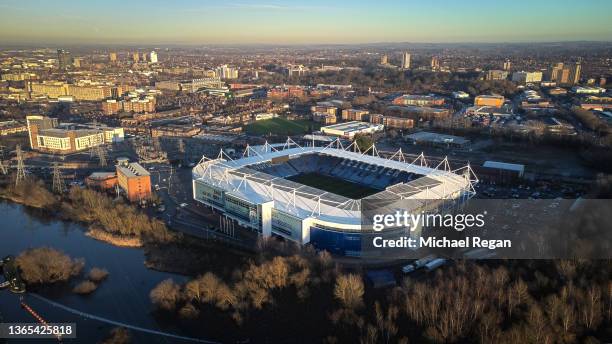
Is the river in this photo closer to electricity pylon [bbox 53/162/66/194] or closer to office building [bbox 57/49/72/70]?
electricity pylon [bbox 53/162/66/194]

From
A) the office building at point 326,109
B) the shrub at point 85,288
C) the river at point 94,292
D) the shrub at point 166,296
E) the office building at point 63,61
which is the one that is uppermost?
the office building at point 63,61

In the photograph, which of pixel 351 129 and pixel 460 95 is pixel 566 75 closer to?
pixel 460 95

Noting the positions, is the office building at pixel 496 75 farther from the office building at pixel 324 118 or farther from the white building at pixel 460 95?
the office building at pixel 324 118

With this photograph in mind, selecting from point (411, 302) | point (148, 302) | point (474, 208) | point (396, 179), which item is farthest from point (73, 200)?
point (474, 208)

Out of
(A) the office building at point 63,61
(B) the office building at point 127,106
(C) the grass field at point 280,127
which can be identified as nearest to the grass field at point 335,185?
(C) the grass field at point 280,127

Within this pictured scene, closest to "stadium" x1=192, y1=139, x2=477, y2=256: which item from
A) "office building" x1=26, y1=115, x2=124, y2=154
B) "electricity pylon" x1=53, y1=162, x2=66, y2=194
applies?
"electricity pylon" x1=53, y1=162, x2=66, y2=194

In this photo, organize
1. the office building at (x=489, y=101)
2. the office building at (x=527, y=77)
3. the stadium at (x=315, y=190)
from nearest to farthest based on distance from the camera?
1. the stadium at (x=315, y=190)
2. the office building at (x=489, y=101)
3. the office building at (x=527, y=77)
